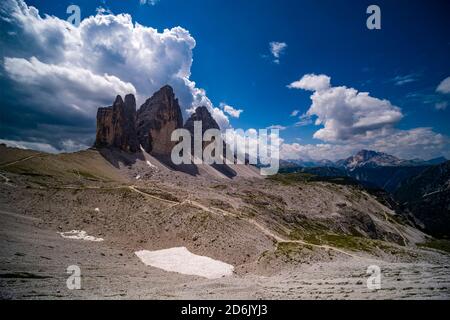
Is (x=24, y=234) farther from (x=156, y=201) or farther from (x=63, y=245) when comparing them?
(x=156, y=201)

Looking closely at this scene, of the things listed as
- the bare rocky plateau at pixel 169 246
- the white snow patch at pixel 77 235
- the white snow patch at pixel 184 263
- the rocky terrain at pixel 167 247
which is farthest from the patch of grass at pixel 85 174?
the white snow patch at pixel 184 263

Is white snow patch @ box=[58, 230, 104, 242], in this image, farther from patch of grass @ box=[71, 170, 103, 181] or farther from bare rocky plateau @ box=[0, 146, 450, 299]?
patch of grass @ box=[71, 170, 103, 181]

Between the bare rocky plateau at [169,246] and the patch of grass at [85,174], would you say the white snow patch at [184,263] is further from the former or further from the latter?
the patch of grass at [85,174]

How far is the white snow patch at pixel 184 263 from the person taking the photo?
152 ft

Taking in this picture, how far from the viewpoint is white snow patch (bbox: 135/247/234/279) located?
46.3 m

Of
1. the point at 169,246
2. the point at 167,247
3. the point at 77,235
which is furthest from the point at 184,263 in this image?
the point at 77,235

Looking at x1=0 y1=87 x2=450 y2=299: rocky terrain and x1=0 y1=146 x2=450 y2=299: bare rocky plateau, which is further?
x1=0 y1=87 x2=450 y2=299: rocky terrain

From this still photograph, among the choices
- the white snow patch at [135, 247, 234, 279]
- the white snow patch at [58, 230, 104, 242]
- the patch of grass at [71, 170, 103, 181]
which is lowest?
the white snow patch at [135, 247, 234, 279]

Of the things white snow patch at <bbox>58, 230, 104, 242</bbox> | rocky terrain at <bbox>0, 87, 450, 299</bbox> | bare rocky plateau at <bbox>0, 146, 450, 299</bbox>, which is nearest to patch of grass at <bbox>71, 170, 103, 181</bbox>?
bare rocky plateau at <bbox>0, 146, 450, 299</bbox>

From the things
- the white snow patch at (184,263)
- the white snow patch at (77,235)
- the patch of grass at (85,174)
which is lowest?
the white snow patch at (184,263)

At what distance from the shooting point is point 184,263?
1955 inches

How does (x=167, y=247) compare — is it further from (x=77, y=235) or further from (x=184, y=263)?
(x=77, y=235)
